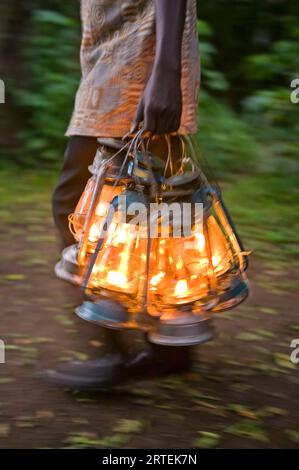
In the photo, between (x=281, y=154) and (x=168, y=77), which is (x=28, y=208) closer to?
(x=281, y=154)

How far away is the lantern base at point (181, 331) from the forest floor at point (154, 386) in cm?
31

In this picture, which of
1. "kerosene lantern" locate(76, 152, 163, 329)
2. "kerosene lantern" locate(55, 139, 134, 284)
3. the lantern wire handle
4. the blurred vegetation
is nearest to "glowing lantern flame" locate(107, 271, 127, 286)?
"kerosene lantern" locate(76, 152, 163, 329)

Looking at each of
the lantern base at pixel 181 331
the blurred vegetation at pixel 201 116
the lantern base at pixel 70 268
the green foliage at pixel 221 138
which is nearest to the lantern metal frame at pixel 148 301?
the lantern base at pixel 181 331

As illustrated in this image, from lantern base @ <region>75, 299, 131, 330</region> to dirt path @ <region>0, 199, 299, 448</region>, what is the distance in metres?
0.35

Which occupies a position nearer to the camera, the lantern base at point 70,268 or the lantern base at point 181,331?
the lantern base at point 181,331

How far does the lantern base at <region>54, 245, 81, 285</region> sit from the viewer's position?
228 centimetres

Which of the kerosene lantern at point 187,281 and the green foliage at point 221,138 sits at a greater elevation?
the green foliage at point 221,138

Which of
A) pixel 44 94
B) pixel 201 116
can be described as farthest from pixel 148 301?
pixel 201 116

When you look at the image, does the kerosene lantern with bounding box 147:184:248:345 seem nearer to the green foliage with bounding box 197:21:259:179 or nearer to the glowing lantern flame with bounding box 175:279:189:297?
the glowing lantern flame with bounding box 175:279:189:297

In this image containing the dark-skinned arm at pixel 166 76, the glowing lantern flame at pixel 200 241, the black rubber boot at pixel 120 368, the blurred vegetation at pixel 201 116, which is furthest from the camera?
the blurred vegetation at pixel 201 116

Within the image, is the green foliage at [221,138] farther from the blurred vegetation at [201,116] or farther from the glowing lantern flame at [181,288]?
the glowing lantern flame at [181,288]

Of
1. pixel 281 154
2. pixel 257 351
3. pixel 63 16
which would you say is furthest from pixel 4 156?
pixel 257 351

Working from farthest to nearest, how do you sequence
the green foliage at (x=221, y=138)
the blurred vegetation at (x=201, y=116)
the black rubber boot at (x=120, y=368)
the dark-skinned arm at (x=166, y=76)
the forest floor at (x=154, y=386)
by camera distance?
the green foliage at (x=221, y=138), the blurred vegetation at (x=201, y=116), the black rubber boot at (x=120, y=368), the forest floor at (x=154, y=386), the dark-skinned arm at (x=166, y=76)

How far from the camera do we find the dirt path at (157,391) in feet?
7.39
